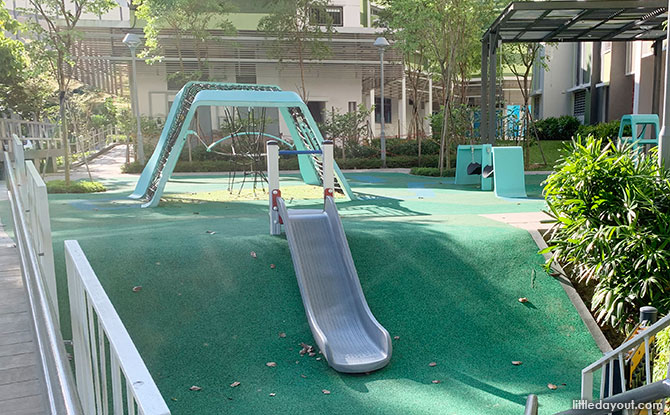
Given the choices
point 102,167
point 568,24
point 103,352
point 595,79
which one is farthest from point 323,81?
point 103,352

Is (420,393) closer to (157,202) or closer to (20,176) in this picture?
(20,176)

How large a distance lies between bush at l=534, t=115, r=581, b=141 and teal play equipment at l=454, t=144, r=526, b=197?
32.8ft

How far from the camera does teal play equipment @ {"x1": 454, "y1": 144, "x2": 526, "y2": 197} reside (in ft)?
36.0

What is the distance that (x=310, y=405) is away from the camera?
4.20 metres

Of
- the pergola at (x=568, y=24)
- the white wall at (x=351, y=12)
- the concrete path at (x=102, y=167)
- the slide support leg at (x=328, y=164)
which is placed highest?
the white wall at (x=351, y=12)

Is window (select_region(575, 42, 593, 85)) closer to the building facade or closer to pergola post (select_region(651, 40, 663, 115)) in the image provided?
the building facade

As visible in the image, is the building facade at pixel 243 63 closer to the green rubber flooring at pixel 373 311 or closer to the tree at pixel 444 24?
the tree at pixel 444 24

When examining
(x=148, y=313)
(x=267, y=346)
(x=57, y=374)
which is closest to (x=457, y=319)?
(x=267, y=346)

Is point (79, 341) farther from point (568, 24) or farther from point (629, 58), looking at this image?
point (629, 58)

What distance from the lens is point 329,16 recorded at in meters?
21.9

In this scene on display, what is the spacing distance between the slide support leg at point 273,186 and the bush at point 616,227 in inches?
121

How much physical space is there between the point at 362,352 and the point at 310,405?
37.5 inches

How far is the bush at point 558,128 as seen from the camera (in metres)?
22.5

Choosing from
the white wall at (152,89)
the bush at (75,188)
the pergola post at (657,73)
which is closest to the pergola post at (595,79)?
the pergola post at (657,73)
